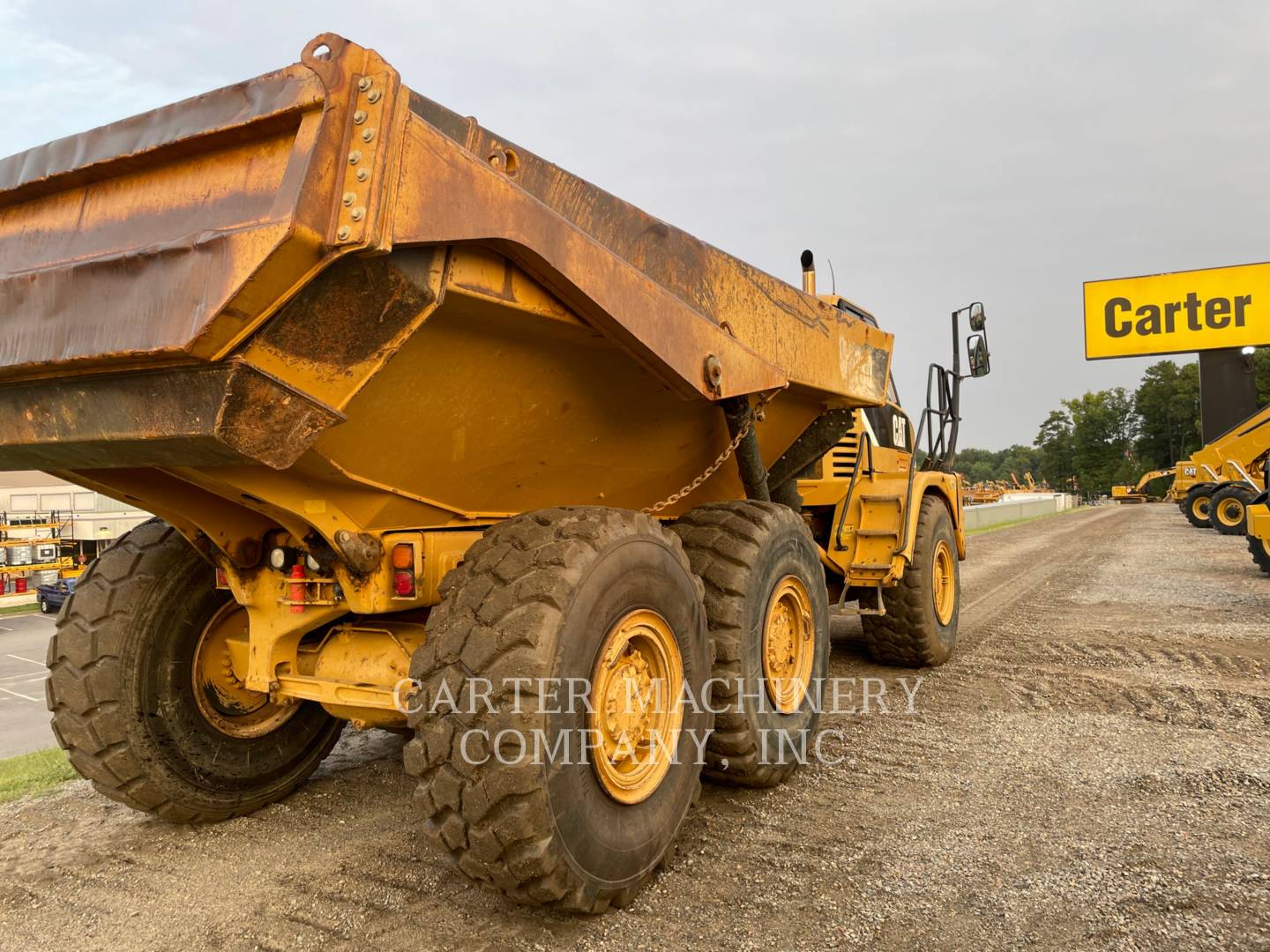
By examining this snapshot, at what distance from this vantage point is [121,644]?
3285 millimetres

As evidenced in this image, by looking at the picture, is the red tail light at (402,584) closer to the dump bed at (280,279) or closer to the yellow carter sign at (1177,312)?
the dump bed at (280,279)

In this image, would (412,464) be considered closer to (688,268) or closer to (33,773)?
(688,268)

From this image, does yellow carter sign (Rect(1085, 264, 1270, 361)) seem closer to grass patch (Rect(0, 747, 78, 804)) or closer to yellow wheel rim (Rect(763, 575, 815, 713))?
yellow wheel rim (Rect(763, 575, 815, 713))

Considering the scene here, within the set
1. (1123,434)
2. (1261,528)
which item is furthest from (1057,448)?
(1261,528)

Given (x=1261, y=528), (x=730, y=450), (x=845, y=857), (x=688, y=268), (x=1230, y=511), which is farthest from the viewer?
(x=1230, y=511)

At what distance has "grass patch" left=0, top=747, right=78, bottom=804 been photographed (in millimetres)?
3916

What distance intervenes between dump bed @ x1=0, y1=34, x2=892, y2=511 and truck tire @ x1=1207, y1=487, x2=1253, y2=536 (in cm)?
2100

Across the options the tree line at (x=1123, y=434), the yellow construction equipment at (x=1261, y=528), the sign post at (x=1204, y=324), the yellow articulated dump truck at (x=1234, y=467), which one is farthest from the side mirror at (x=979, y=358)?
the tree line at (x=1123, y=434)

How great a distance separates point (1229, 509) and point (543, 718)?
72.2ft

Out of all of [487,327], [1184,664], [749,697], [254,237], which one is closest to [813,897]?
[749,697]

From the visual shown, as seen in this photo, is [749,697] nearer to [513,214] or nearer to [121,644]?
[513,214]

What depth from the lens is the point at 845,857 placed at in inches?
119

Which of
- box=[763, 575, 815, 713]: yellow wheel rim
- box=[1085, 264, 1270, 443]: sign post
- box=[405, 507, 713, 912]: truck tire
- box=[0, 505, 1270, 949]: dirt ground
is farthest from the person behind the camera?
box=[1085, 264, 1270, 443]: sign post

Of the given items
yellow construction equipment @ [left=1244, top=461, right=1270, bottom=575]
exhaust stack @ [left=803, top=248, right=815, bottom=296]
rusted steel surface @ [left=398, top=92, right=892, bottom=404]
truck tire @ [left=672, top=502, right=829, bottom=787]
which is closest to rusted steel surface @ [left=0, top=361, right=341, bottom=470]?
rusted steel surface @ [left=398, top=92, right=892, bottom=404]
